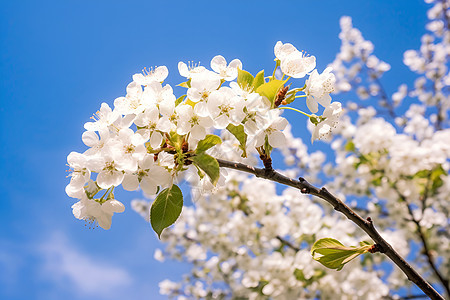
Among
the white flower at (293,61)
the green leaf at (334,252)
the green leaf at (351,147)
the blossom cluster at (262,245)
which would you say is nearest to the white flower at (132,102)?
the white flower at (293,61)

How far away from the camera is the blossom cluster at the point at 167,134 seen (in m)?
0.82

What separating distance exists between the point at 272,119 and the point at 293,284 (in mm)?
2539

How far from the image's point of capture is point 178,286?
18.2 feet

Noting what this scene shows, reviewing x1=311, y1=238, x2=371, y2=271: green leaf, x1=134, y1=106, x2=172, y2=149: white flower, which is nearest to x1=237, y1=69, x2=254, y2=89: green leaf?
x1=134, y1=106, x2=172, y2=149: white flower

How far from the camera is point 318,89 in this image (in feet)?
3.13

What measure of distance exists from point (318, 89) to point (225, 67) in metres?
0.25

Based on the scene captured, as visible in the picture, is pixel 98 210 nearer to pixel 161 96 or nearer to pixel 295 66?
pixel 161 96

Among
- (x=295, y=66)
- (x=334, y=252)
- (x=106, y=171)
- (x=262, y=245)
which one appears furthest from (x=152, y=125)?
(x=262, y=245)

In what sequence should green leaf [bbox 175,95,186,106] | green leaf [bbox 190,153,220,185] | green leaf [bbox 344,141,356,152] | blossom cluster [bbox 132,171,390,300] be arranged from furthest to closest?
green leaf [bbox 344,141,356,152] → blossom cluster [bbox 132,171,390,300] → green leaf [bbox 175,95,186,106] → green leaf [bbox 190,153,220,185]

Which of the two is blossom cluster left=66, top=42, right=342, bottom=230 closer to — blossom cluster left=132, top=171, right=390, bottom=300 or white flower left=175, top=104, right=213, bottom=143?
white flower left=175, top=104, right=213, bottom=143

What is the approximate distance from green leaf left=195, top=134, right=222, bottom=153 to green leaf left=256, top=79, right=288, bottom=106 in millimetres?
158

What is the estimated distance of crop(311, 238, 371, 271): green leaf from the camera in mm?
956

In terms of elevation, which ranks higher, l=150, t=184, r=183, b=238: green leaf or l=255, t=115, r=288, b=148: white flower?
l=255, t=115, r=288, b=148: white flower

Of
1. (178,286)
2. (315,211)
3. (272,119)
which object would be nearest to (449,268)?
(315,211)
